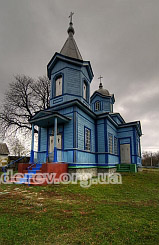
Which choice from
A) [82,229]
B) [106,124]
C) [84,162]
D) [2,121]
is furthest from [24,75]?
[82,229]

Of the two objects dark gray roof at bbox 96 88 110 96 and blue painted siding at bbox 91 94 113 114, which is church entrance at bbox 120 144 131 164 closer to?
blue painted siding at bbox 91 94 113 114

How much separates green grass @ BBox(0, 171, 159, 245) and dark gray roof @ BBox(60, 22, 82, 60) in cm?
1210

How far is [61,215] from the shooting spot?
3.86m

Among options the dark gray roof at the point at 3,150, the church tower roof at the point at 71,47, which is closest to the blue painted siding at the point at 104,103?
the church tower roof at the point at 71,47

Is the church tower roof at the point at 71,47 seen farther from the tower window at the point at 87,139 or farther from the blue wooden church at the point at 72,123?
the tower window at the point at 87,139

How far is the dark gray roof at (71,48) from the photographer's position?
13.9m

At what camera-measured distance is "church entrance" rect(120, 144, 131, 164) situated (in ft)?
55.5

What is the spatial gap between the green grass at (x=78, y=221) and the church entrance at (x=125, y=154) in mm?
11901

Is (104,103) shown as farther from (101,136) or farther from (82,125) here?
(82,125)

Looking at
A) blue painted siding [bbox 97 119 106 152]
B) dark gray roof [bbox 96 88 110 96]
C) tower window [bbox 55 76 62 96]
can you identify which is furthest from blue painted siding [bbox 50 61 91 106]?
dark gray roof [bbox 96 88 110 96]

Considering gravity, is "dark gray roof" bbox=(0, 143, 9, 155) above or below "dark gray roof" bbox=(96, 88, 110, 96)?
below

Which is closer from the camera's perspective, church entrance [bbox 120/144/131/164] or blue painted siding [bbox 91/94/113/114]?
church entrance [bbox 120/144/131/164]

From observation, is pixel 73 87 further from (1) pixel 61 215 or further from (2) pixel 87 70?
(1) pixel 61 215

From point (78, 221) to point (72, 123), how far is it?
7.28 m
